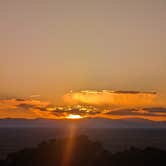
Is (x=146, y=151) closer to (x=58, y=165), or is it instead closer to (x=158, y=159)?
(x=158, y=159)

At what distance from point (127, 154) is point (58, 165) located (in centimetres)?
547

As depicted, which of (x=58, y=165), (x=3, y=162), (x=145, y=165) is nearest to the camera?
(x=145, y=165)

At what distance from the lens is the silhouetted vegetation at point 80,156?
3969cm

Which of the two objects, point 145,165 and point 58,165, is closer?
point 145,165

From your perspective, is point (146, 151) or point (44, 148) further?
point (44, 148)

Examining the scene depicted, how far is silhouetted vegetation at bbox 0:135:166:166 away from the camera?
39.7 metres

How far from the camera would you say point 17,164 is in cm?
4469

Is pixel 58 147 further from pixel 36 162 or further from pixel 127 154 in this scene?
pixel 127 154

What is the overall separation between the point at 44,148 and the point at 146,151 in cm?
846

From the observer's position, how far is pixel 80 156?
43.6 metres

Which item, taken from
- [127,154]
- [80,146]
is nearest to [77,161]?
[80,146]

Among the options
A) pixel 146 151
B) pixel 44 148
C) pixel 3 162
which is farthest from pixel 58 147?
pixel 146 151

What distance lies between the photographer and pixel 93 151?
4338 cm

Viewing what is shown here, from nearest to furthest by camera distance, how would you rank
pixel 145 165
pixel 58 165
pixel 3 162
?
pixel 145 165, pixel 58 165, pixel 3 162
